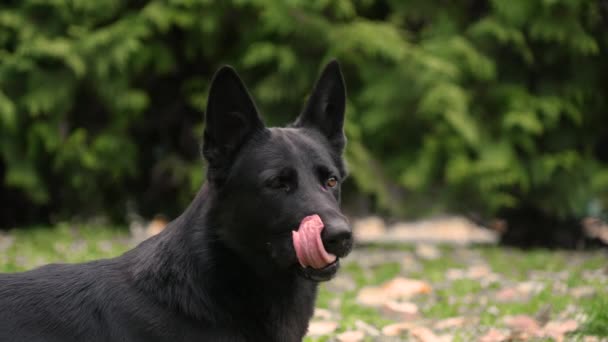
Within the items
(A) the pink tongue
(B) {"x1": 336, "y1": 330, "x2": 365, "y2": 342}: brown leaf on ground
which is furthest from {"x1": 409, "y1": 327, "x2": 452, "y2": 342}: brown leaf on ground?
(A) the pink tongue

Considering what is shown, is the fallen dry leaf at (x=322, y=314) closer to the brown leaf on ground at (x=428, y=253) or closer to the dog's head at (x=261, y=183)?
the dog's head at (x=261, y=183)

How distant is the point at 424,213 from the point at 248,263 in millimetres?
5503

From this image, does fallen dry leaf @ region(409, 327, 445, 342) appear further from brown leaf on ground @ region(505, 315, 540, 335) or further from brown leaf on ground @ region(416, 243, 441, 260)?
brown leaf on ground @ region(416, 243, 441, 260)

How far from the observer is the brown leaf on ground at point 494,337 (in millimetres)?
4301

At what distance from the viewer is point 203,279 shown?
3238mm

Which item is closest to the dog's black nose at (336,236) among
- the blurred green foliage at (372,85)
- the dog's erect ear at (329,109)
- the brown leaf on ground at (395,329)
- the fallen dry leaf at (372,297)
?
the dog's erect ear at (329,109)

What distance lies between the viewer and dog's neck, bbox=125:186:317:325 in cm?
318

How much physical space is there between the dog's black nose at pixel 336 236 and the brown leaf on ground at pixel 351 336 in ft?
4.82

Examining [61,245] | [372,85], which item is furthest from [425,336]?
[61,245]

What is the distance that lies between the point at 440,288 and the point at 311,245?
3.67 metres

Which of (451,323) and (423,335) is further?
(451,323)

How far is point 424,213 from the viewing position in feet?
28.0

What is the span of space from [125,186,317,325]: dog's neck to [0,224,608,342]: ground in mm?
1223

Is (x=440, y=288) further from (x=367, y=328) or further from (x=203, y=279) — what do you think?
(x=203, y=279)
